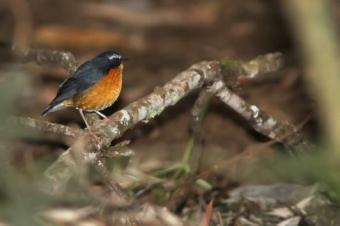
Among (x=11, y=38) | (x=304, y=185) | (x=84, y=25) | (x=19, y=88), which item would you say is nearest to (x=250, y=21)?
(x=84, y=25)

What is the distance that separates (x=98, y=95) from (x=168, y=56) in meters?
4.09

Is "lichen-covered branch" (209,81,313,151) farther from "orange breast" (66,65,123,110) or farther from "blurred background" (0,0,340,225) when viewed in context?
"orange breast" (66,65,123,110)

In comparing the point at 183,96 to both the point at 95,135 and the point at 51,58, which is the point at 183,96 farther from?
the point at 51,58

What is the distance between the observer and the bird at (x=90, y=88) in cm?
603

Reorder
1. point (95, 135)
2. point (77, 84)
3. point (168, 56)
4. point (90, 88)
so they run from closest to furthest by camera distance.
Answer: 1. point (95, 135)
2. point (77, 84)
3. point (90, 88)
4. point (168, 56)

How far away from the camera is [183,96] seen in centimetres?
557

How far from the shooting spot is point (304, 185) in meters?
6.58

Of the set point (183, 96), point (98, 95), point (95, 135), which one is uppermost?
point (98, 95)

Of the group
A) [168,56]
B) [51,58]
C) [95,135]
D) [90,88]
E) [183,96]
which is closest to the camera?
[95,135]

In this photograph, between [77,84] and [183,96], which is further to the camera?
[77,84]

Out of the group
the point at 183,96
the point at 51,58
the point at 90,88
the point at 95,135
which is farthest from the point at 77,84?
Answer: the point at 95,135

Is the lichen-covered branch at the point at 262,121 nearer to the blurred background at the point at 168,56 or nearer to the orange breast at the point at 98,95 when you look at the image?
the blurred background at the point at 168,56

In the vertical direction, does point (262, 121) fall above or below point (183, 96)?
below

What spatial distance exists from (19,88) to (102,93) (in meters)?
3.83
